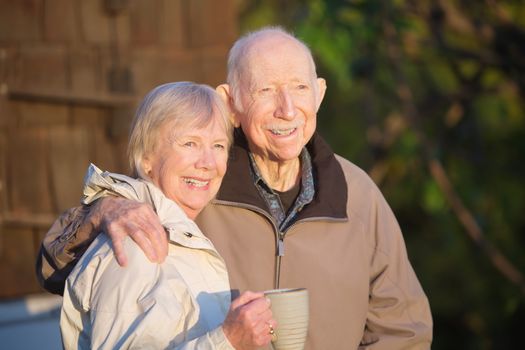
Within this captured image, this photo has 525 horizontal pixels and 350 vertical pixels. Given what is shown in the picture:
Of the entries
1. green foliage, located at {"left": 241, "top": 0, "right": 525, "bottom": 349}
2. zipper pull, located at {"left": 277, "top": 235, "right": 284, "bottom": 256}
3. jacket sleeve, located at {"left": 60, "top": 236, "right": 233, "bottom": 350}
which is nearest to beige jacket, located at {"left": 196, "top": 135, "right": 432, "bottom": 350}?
zipper pull, located at {"left": 277, "top": 235, "right": 284, "bottom": 256}

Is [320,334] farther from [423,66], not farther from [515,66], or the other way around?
[423,66]

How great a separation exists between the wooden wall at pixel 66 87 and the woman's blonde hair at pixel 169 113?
84.9 inches

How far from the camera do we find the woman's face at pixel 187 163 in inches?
103

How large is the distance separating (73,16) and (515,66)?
2.96 m

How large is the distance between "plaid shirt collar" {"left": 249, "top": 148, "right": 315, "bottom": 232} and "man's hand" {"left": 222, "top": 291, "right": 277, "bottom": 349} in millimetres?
741

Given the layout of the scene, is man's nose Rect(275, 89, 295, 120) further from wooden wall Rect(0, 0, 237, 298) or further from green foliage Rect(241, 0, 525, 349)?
green foliage Rect(241, 0, 525, 349)

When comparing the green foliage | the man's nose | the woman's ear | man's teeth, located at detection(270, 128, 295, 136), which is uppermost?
the man's nose

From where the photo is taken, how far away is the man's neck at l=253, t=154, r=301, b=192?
3.12m

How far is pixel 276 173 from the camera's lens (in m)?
3.12

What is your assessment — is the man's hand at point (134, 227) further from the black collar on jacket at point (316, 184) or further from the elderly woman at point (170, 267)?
the black collar on jacket at point (316, 184)

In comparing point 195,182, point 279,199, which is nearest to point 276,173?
point 279,199

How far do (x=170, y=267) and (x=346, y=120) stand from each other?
27.9 feet

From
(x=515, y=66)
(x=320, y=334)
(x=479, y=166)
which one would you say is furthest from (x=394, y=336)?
(x=479, y=166)

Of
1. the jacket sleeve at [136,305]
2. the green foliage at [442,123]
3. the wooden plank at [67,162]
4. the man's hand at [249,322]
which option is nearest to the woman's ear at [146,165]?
the jacket sleeve at [136,305]
